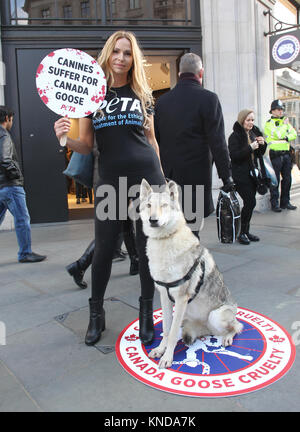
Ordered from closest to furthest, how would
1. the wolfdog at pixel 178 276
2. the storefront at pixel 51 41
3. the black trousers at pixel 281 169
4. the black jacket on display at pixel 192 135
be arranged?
the wolfdog at pixel 178 276 → the black jacket on display at pixel 192 135 → the storefront at pixel 51 41 → the black trousers at pixel 281 169

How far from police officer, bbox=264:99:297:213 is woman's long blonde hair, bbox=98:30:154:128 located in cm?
633

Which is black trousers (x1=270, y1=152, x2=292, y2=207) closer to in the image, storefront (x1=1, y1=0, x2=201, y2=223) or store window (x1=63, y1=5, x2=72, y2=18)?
storefront (x1=1, y1=0, x2=201, y2=223)

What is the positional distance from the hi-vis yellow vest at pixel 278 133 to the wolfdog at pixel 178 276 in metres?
6.57

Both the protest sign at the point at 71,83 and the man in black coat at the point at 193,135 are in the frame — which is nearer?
the protest sign at the point at 71,83

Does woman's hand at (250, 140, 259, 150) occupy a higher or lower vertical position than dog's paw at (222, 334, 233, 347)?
higher

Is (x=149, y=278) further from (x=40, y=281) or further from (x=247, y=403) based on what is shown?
(x=40, y=281)

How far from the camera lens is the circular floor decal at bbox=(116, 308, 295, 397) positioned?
2.09 m

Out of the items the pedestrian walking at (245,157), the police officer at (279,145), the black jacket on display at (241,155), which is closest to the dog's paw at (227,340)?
the pedestrian walking at (245,157)

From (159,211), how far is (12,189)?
342 centimetres

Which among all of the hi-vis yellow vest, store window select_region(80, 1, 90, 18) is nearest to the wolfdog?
the hi-vis yellow vest

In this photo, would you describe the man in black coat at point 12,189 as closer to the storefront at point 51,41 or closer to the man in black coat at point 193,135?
the man in black coat at point 193,135

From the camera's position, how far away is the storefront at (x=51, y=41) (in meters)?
7.49

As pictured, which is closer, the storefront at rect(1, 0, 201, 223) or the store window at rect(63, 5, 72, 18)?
the storefront at rect(1, 0, 201, 223)

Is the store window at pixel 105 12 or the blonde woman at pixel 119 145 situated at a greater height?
the store window at pixel 105 12
